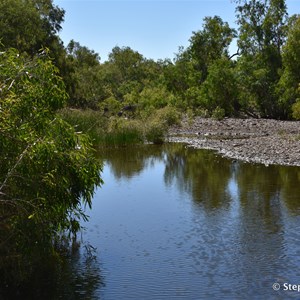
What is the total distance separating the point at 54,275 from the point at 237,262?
3.57 m

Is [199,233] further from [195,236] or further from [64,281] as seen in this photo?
[64,281]

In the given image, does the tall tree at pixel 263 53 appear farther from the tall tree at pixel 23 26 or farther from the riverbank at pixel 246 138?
the tall tree at pixel 23 26

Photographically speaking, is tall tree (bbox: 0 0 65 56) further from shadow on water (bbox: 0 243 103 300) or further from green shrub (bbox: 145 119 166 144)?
shadow on water (bbox: 0 243 103 300)

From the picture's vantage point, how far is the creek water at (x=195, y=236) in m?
9.15

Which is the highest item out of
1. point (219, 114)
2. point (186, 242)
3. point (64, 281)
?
point (219, 114)

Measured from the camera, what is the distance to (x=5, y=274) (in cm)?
838

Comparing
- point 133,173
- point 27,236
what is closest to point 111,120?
point 133,173

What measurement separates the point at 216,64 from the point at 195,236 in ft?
139

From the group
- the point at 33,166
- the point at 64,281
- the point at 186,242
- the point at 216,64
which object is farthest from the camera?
the point at 216,64

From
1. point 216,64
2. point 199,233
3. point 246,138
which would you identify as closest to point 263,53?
point 216,64

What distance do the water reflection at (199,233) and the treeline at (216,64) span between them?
21.5 meters

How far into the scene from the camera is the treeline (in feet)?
141

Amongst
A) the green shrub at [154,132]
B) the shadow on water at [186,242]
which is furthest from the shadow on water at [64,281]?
the green shrub at [154,132]

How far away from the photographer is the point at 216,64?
173 feet
